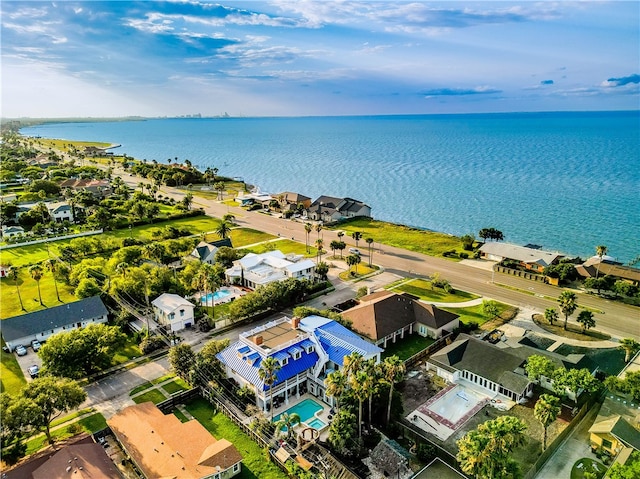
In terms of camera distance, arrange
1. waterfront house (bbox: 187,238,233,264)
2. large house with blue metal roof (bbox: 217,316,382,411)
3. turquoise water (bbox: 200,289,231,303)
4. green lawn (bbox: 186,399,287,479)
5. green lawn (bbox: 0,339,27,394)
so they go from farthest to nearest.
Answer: waterfront house (bbox: 187,238,233,264) → turquoise water (bbox: 200,289,231,303) → green lawn (bbox: 0,339,27,394) → large house with blue metal roof (bbox: 217,316,382,411) → green lawn (bbox: 186,399,287,479)

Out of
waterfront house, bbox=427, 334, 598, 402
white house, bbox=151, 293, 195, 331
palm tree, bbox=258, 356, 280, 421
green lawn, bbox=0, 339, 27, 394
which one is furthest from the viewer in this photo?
white house, bbox=151, 293, 195, 331

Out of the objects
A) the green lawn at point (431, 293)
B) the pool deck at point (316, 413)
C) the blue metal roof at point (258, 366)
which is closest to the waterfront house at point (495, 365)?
the pool deck at point (316, 413)

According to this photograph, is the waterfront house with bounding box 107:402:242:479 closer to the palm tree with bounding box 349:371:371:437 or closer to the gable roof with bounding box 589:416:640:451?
the palm tree with bounding box 349:371:371:437

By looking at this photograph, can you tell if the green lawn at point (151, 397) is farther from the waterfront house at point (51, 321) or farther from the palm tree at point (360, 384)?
the palm tree at point (360, 384)

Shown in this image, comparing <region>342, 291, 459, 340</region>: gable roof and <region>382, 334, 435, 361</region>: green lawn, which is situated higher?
<region>342, 291, 459, 340</region>: gable roof

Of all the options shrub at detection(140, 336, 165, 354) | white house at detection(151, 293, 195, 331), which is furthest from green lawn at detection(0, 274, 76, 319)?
shrub at detection(140, 336, 165, 354)

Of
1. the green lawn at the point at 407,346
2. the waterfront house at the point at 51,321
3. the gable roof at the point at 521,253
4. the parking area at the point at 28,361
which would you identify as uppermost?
the waterfront house at the point at 51,321
